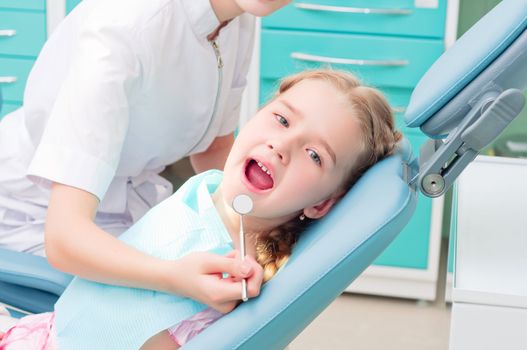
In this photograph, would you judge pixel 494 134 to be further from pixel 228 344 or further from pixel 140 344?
pixel 140 344

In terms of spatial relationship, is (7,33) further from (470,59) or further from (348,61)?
(470,59)

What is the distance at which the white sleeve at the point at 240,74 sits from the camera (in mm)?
1626

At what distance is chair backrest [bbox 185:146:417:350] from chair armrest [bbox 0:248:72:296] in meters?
0.36

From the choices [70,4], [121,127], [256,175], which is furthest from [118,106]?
[70,4]

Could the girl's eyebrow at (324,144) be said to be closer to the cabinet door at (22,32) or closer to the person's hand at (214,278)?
the person's hand at (214,278)

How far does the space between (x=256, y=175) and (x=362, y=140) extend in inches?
6.1

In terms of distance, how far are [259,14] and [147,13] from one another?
0.17 metres

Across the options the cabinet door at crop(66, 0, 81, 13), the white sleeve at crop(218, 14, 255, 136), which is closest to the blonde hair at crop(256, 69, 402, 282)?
the white sleeve at crop(218, 14, 255, 136)

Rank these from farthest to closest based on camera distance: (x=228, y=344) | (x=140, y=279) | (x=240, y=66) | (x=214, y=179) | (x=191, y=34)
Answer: (x=240, y=66) < (x=191, y=34) < (x=214, y=179) < (x=140, y=279) < (x=228, y=344)

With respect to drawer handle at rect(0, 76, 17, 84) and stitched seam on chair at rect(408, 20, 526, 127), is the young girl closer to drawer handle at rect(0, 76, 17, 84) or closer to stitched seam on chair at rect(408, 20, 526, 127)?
stitched seam on chair at rect(408, 20, 526, 127)

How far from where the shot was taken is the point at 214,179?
134 cm

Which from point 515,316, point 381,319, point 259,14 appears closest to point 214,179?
point 259,14

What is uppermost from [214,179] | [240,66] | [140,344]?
[240,66]

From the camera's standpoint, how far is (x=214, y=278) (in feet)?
3.41
